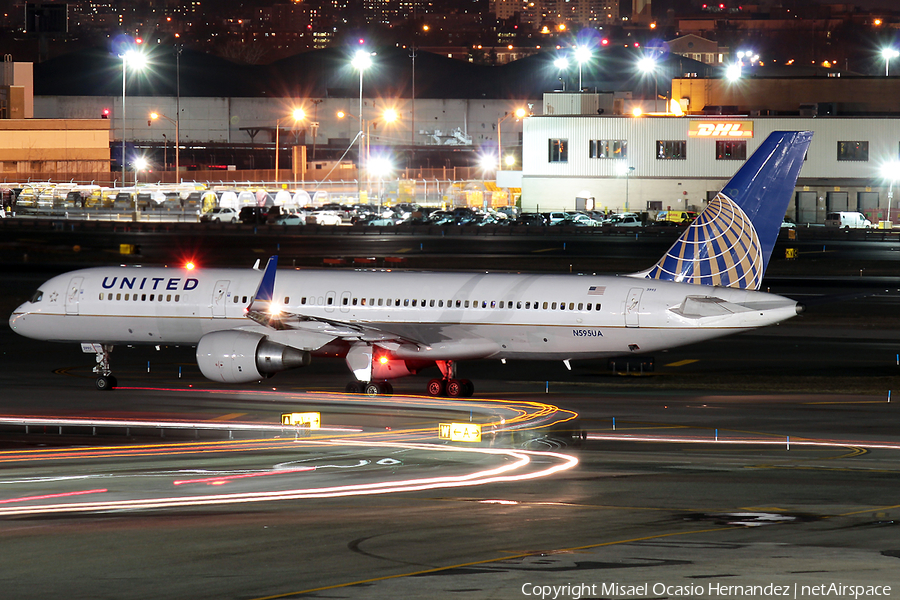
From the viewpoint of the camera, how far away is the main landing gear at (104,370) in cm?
3838

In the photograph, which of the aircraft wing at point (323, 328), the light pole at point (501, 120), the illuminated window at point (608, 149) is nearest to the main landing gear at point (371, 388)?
the aircraft wing at point (323, 328)

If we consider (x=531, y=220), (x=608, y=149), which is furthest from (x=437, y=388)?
A: (x=608, y=149)

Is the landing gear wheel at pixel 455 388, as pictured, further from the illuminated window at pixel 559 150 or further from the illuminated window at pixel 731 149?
the illuminated window at pixel 559 150

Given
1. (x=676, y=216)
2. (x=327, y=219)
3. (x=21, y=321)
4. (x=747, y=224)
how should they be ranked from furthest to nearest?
(x=327, y=219), (x=676, y=216), (x=21, y=321), (x=747, y=224)

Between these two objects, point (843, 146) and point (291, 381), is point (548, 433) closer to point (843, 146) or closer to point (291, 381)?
point (291, 381)

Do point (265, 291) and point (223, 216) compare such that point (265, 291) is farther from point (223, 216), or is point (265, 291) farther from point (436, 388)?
point (223, 216)

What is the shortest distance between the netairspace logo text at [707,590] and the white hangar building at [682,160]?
326ft

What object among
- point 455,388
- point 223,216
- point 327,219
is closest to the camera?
point 455,388

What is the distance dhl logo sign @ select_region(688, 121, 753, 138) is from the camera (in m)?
112

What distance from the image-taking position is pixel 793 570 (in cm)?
1689

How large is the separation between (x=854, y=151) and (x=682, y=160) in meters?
15.7

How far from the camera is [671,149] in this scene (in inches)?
4464

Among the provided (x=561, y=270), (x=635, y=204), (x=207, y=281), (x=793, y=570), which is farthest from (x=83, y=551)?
(x=635, y=204)

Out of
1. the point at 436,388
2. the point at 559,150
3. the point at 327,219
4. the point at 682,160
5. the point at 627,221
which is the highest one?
the point at 559,150
